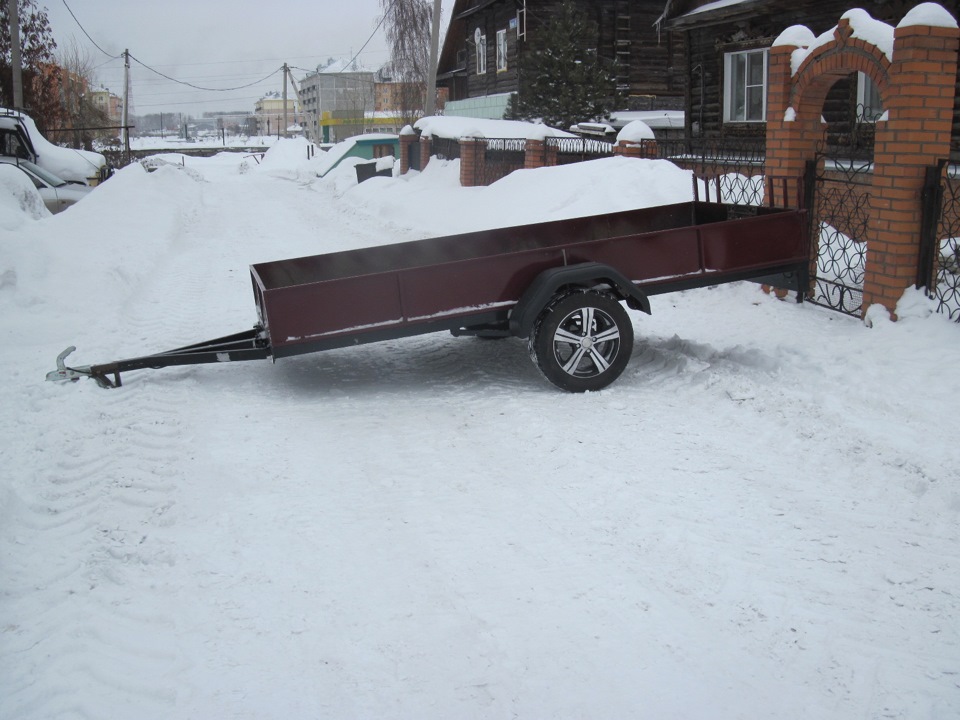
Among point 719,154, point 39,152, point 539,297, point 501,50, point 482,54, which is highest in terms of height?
point 482,54

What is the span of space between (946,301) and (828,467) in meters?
3.14

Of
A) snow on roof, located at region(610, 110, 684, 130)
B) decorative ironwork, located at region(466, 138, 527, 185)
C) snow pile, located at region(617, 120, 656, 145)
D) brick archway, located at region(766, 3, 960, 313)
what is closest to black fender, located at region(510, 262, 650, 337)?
brick archway, located at region(766, 3, 960, 313)

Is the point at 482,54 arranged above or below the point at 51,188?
above

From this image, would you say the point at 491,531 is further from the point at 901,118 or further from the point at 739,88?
the point at 739,88

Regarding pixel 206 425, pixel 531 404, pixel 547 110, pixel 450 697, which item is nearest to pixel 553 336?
pixel 531 404

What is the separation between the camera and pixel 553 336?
20.5ft

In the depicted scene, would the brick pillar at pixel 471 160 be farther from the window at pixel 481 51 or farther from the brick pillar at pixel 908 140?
the window at pixel 481 51

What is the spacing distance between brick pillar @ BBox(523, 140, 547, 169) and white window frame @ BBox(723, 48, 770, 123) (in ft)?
14.9

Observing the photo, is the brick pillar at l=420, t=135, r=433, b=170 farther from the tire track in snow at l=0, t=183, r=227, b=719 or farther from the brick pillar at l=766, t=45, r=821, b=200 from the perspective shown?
the tire track in snow at l=0, t=183, r=227, b=719

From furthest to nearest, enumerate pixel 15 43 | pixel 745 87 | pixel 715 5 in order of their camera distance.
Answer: pixel 15 43 → pixel 745 87 → pixel 715 5

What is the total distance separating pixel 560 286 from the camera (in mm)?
6297

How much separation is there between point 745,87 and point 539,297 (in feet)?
49.4

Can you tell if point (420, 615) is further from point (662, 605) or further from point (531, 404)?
point (531, 404)

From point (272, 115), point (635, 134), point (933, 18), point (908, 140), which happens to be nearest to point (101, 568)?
point (908, 140)
